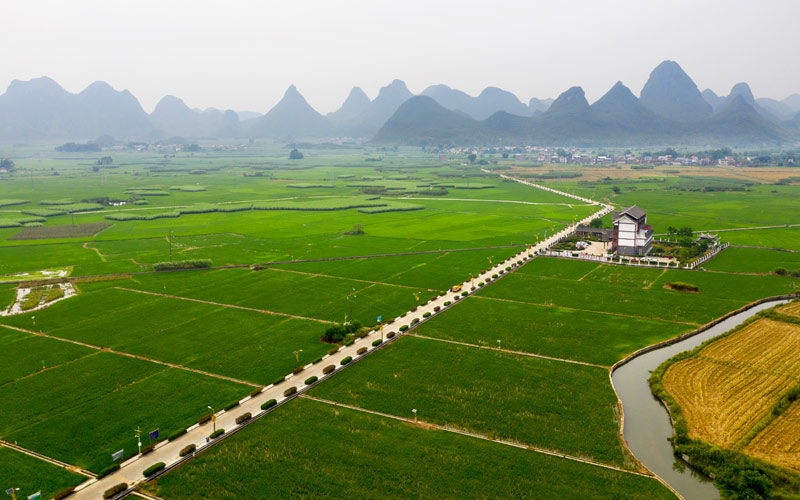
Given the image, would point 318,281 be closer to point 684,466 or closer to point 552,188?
point 684,466

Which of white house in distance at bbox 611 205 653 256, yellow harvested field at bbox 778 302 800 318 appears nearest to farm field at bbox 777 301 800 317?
yellow harvested field at bbox 778 302 800 318

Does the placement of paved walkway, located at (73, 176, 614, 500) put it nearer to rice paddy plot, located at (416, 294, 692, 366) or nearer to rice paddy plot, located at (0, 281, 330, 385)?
rice paddy plot, located at (0, 281, 330, 385)

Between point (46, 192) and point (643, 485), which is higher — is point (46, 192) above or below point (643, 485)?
above

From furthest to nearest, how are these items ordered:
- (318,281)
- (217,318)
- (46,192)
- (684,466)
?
(46,192) < (318,281) < (217,318) < (684,466)

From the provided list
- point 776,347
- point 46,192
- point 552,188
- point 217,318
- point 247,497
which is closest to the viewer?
point 247,497

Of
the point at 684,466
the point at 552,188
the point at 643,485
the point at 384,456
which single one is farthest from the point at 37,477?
the point at 552,188

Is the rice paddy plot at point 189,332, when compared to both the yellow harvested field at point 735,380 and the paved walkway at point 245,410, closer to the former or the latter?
the paved walkway at point 245,410

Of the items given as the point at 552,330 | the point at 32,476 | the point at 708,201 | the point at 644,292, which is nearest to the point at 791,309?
the point at 644,292
